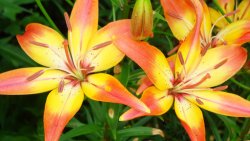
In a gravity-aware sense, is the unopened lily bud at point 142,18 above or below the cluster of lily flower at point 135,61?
above

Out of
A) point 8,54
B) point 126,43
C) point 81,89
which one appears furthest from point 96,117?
point 8,54

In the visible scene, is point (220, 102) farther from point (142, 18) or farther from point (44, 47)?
point (44, 47)

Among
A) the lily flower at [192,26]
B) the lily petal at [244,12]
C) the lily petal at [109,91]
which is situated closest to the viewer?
the lily petal at [109,91]

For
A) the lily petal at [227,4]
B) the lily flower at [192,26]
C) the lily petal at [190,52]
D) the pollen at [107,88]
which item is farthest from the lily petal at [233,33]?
the pollen at [107,88]

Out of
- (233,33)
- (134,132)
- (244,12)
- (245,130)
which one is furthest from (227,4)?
(134,132)

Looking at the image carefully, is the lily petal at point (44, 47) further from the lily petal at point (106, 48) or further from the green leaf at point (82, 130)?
the green leaf at point (82, 130)

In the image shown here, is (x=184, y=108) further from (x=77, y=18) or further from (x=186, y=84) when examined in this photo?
(x=77, y=18)
